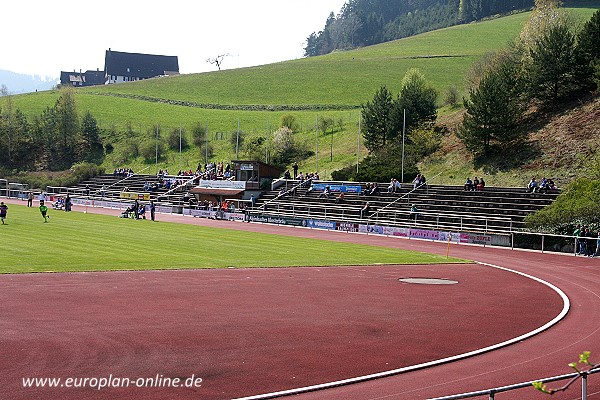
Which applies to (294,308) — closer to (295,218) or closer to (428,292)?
(428,292)

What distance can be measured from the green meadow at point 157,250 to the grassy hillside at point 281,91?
5142cm

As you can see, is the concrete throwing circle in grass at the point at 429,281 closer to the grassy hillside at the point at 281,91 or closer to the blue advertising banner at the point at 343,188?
the blue advertising banner at the point at 343,188

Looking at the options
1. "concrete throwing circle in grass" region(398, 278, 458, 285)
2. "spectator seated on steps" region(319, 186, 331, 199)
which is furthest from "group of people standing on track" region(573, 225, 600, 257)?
"spectator seated on steps" region(319, 186, 331, 199)

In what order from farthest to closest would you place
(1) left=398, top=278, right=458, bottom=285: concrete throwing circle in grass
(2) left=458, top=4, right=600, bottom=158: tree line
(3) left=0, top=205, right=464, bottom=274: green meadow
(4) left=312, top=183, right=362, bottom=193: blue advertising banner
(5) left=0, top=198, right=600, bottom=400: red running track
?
(4) left=312, top=183, right=362, bottom=193: blue advertising banner → (2) left=458, top=4, right=600, bottom=158: tree line → (3) left=0, top=205, right=464, bottom=274: green meadow → (1) left=398, top=278, right=458, bottom=285: concrete throwing circle in grass → (5) left=0, top=198, right=600, bottom=400: red running track

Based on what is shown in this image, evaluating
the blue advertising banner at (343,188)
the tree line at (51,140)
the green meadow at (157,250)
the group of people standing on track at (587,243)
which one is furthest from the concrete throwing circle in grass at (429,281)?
the tree line at (51,140)

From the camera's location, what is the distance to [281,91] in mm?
153250

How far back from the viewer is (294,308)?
840 inches

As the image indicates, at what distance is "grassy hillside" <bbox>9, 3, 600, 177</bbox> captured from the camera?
121 m

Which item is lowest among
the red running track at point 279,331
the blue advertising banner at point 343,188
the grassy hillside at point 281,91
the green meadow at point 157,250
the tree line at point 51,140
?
the green meadow at point 157,250

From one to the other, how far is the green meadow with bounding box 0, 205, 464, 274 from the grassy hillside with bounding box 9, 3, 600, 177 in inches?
2024

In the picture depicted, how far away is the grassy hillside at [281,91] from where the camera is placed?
121 m

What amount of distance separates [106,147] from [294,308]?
348 ft

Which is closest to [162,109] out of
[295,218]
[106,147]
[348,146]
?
[106,147]

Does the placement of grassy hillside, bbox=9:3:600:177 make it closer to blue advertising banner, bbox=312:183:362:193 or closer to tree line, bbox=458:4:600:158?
blue advertising banner, bbox=312:183:362:193
